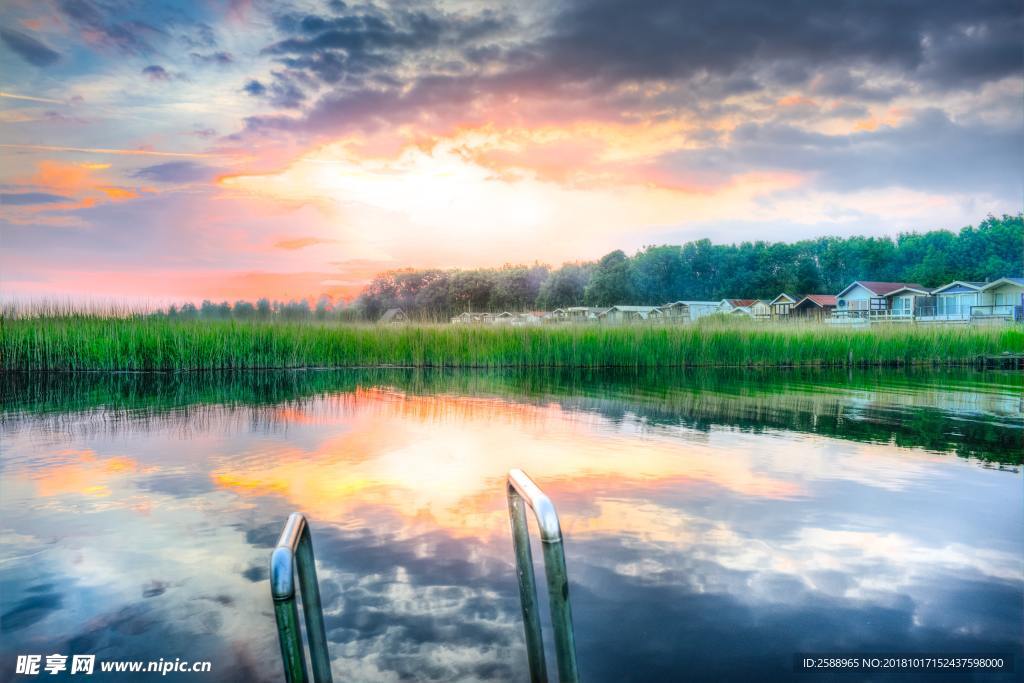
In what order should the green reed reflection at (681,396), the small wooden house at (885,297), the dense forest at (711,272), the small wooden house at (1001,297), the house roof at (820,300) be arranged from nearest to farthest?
the green reed reflection at (681,396), the small wooden house at (1001,297), the small wooden house at (885,297), the house roof at (820,300), the dense forest at (711,272)

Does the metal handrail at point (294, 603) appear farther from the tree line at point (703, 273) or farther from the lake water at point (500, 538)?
the tree line at point (703, 273)

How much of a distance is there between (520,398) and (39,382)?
10668mm

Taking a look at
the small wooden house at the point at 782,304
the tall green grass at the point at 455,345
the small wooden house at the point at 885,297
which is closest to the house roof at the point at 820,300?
the small wooden house at the point at 782,304

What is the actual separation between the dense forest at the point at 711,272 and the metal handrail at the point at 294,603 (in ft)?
221

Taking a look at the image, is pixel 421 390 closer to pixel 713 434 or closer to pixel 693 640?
pixel 713 434

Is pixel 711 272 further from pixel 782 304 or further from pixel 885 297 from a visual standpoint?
pixel 885 297

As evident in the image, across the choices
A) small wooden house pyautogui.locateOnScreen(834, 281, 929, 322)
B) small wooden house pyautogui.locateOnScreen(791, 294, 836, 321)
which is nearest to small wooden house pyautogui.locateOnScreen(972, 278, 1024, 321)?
small wooden house pyautogui.locateOnScreen(834, 281, 929, 322)

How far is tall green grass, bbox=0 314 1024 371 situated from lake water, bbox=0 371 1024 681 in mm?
8638

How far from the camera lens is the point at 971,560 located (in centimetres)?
413

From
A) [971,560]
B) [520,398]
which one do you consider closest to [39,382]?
[520,398]

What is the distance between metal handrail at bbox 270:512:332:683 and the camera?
1697 millimetres

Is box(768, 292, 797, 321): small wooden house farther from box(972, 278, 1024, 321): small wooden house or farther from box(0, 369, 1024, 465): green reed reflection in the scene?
box(0, 369, 1024, 465): green reed reflection

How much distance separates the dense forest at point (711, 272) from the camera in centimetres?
7050

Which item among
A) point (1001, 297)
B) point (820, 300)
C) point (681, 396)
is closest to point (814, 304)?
point (820, 300)
